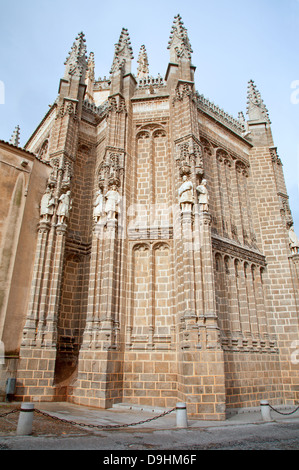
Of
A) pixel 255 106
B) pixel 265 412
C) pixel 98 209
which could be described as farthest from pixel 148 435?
pixel 255 106

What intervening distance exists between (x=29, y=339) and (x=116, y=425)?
518 centimetres

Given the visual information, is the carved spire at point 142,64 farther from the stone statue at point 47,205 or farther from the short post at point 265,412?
the short post at point 265,412

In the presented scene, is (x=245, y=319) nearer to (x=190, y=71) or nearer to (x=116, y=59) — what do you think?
(x=190, y=71)

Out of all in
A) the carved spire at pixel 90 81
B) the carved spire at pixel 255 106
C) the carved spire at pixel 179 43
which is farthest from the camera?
the carved spire at pixel 90 81

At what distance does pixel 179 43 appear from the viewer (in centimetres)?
1619

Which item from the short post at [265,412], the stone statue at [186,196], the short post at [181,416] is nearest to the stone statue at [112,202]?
the stone statue at [186,196]

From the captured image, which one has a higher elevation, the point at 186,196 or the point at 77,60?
the point at 77,60

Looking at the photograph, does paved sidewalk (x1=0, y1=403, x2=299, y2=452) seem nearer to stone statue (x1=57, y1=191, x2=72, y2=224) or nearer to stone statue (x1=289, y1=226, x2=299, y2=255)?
stone statue (x1=57, y1=191, x2=72, y2=224)

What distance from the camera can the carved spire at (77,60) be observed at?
16.2 meters

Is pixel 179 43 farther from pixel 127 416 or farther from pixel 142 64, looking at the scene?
pixel 142 64

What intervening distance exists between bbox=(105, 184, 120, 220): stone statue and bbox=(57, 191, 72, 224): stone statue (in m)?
1.72

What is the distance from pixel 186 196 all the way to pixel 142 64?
25266 mm

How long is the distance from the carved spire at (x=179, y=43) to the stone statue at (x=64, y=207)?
8.89 metres

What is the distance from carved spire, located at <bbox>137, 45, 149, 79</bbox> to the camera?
31.2 meters
